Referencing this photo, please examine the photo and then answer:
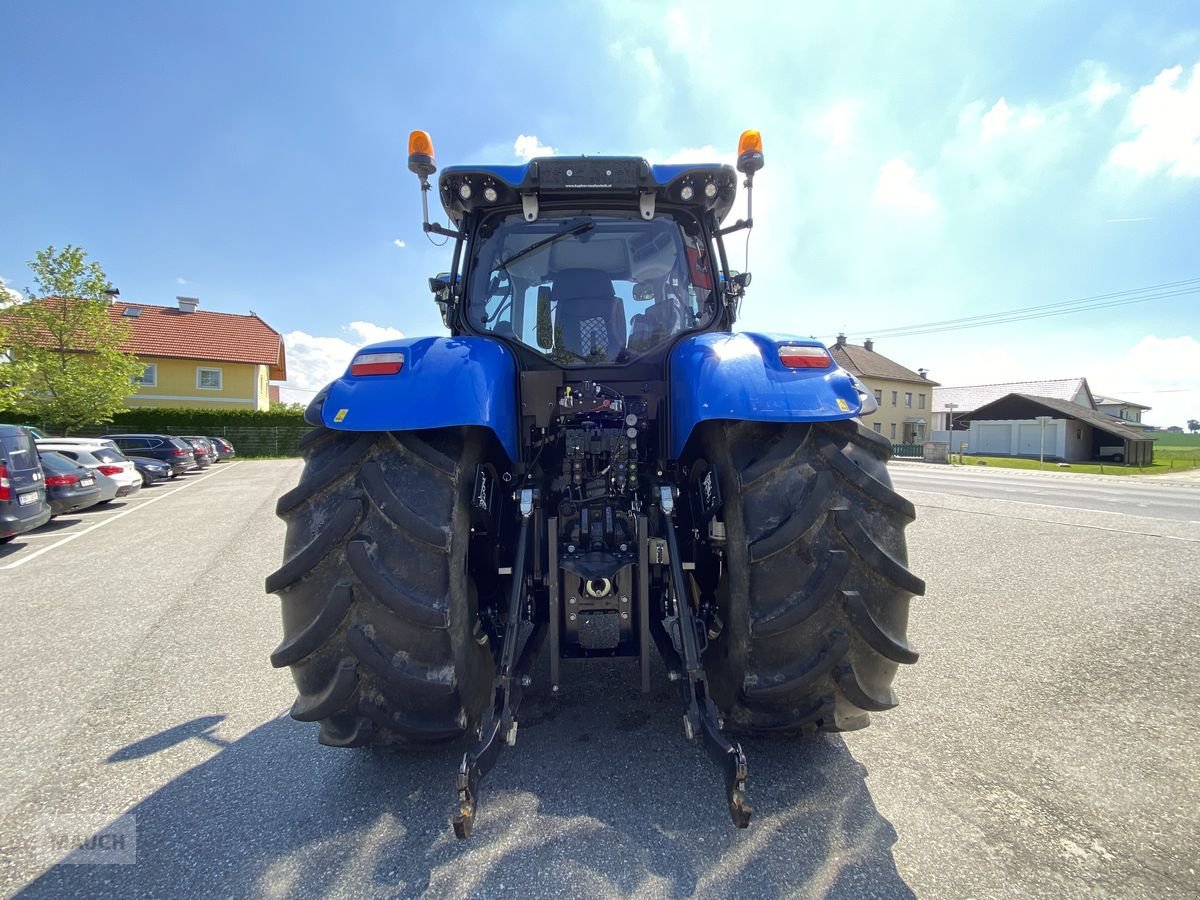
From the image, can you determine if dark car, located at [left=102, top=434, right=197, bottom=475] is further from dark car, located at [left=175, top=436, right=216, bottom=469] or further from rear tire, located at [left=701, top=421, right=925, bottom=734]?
rear tire, located at [left=701, top=421, right=925, bottom=734]

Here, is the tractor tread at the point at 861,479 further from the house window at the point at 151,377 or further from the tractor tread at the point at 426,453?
the house window at the point at 151,377

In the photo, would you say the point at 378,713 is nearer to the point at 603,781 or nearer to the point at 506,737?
the point at 506,737

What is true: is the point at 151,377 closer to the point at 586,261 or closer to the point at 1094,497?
the point at 586,261

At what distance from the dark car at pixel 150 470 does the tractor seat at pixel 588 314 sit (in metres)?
18.8

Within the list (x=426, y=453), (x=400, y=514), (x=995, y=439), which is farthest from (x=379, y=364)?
(x=995, y=439)

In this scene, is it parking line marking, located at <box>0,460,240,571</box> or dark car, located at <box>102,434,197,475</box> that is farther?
dark car, located at <box>102,434,197,475</box>

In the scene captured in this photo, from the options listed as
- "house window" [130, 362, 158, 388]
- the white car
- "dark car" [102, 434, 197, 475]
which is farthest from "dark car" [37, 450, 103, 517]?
"house window" [130, 362, 158, 388]

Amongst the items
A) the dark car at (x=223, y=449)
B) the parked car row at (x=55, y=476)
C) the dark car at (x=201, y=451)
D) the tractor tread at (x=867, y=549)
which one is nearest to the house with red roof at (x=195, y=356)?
the dark car at (x=223, y=449)

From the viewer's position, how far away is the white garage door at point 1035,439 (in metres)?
37.5

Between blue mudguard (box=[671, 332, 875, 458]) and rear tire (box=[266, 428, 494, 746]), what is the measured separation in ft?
3.08

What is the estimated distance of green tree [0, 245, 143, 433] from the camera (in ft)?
65.4

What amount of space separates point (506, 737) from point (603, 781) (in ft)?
1.96

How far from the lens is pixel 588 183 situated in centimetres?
275

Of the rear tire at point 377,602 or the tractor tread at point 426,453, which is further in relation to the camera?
the tractor tread at point 426,453
